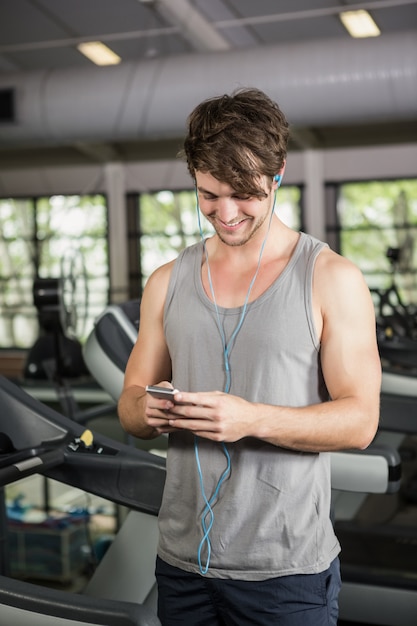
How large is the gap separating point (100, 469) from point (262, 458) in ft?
2.62

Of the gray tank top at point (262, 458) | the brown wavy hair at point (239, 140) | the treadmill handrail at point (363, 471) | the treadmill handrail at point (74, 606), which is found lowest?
the treadmill handrail at point (363, 471)

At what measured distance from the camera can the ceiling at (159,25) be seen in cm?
704

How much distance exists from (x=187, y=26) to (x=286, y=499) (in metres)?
6.61

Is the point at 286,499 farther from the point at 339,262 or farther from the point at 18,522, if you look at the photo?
the point at 18,522

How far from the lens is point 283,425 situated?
41.3 inches

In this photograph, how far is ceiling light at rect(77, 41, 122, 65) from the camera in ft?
26.5

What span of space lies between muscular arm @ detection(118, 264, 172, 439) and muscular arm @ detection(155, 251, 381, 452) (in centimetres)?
14

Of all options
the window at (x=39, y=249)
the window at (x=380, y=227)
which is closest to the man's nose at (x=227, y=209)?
the window at (x=380, y=227)

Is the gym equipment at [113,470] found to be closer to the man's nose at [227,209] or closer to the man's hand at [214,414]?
the man's hand at [214,414]

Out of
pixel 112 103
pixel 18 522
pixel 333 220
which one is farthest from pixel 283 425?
pixel 333 220

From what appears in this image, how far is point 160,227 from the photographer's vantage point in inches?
396

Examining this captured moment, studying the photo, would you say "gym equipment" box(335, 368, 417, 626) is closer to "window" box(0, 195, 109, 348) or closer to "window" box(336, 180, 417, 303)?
"window" box(336, 180, 417, 303)

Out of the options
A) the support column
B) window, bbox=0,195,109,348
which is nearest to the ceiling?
the support column

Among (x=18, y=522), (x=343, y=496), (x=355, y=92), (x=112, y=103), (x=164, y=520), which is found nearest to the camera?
(x=164, y=520)
